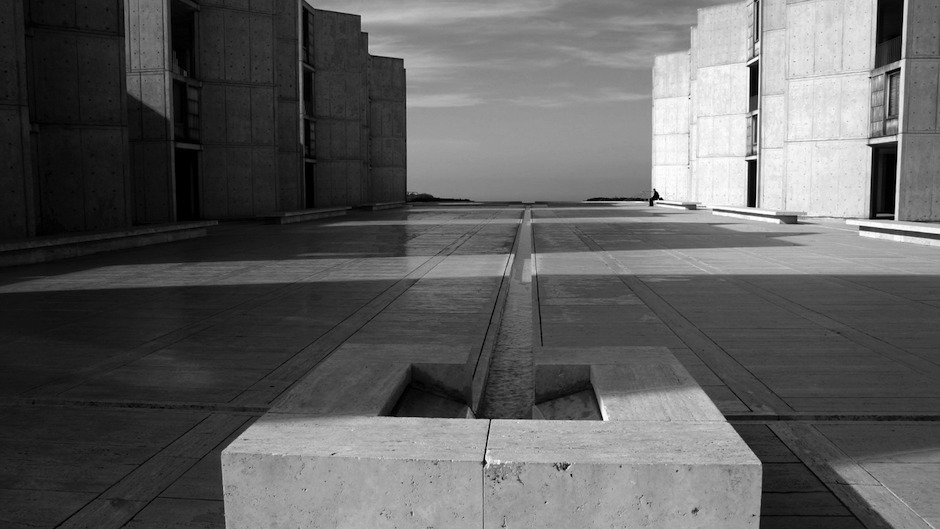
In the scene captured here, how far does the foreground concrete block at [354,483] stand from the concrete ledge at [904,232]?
1810cm

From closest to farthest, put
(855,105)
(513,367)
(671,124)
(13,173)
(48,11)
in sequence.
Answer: (513,367) < (13,173) < (48,11) < (855,105) < (671,124)

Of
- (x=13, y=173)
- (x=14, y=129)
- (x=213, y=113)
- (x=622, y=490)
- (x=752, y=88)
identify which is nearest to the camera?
(x=622, y=490)

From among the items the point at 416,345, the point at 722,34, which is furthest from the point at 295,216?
the point at 722,34

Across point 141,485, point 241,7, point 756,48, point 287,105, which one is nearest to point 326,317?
point 141,485

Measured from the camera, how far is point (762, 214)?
30531 millimetres

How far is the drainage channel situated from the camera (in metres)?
6.05

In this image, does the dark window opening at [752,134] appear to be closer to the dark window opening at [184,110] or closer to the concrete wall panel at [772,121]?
the concrete wall panel at [772,121]

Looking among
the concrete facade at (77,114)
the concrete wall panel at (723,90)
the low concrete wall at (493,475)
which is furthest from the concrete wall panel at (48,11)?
the concrete wall panel at (723,90)

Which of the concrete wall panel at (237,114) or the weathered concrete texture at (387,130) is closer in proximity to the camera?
the concrete wall panel at (237,114)

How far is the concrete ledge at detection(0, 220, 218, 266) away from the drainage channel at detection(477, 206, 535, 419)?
32.4 feet

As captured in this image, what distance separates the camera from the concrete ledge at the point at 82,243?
51.5 ft

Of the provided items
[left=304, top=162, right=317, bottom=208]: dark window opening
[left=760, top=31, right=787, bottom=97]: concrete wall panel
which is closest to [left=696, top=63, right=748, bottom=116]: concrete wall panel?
[left=760, top=31, right=787, bottom=97]: concrete wall panel

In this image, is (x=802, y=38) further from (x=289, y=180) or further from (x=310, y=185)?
(x=310, y=185)

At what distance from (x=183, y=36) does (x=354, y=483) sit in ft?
118
